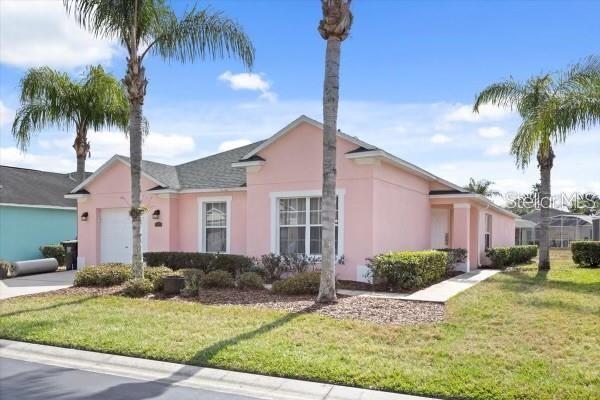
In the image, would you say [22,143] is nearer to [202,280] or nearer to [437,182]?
[202,280]

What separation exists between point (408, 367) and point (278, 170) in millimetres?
10304

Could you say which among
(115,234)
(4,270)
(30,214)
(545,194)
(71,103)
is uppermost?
(71,103)

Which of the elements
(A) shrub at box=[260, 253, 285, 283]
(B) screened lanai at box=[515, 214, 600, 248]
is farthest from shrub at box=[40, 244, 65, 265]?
(B) screened lanai at box=[515, 214, 600, 248]

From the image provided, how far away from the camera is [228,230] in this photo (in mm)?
17984

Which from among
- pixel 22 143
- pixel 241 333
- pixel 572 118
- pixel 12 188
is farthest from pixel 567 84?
pixel 12 188

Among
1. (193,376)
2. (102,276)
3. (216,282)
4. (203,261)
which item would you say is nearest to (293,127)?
(203,261)

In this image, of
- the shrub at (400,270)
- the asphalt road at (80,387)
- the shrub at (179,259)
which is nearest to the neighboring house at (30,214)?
the shrub at (179,259)

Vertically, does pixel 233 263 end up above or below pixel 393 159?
below

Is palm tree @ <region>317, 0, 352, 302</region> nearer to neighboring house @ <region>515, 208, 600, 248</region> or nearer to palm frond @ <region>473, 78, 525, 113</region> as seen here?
palm frond @ <region>473, 78, 525, 113</region>

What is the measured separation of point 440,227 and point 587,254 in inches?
259

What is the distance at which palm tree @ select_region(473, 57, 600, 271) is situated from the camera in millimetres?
14750

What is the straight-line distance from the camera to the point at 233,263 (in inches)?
623

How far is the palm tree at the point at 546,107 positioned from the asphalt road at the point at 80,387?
41.7ft

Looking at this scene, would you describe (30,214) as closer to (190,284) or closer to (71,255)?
(71,255)
